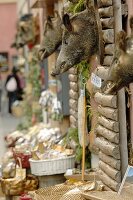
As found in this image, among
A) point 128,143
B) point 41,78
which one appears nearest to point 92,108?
point 128,143

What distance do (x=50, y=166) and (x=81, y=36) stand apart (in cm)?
241

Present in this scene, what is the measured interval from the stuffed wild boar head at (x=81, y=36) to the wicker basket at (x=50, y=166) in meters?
2.07

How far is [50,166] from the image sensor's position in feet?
25.7

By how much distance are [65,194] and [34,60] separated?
8299mm

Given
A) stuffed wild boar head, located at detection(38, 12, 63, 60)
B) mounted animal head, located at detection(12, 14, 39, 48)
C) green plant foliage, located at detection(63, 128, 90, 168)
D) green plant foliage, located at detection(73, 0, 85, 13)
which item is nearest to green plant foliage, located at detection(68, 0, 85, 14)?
green plant foliage, located at detection(73, 0, 85, 13)

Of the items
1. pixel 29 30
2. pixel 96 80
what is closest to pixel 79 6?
pixel 96 80

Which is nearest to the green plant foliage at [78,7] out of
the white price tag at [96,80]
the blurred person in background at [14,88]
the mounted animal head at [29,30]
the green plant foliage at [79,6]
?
the green plant foliage at [79,6]

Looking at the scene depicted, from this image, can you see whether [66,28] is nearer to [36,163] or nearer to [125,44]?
[125,44]

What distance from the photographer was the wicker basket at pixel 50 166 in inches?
307

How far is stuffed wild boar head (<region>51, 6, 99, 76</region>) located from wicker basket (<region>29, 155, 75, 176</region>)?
2.07 meters

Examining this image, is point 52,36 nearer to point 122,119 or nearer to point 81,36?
point 81,36

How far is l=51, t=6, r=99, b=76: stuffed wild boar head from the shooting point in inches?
233

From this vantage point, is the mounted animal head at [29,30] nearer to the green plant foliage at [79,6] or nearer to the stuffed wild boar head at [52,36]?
the stuffed wild boar head at [52,36]

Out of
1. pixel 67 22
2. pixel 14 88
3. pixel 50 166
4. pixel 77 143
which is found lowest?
pixel 14 88
